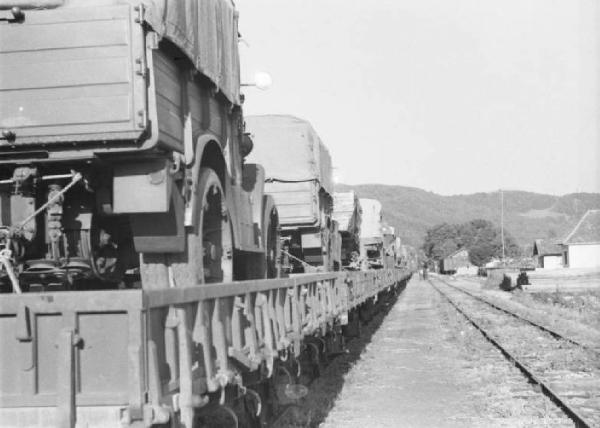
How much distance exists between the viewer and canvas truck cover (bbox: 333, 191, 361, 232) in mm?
21375

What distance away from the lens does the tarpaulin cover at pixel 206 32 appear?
→ 19.9ft

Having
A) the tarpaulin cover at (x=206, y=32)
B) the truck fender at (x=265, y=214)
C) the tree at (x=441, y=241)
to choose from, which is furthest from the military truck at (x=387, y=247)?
the tree at (x=441, y=241)

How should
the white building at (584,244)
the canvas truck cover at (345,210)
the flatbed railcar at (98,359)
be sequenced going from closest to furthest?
the flatbed railcar at (98,359)
the canvas truck cover at (345,210)
the white building at (584,244)

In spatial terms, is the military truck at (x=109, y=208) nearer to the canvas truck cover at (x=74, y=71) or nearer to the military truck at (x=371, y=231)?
the canvas truck cover at (x=74, y=71)

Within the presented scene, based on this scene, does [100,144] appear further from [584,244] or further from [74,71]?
[584,244]

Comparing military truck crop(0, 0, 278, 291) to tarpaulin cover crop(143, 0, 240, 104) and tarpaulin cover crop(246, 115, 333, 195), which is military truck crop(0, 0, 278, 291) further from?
tarpaulin cover crop(246, 115, 333, 195)

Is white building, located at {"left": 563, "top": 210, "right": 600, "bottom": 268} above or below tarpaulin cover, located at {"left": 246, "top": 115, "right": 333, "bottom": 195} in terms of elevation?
below

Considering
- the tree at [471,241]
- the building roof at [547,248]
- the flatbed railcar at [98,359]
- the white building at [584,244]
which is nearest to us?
the flatbed railcar at [98,359]

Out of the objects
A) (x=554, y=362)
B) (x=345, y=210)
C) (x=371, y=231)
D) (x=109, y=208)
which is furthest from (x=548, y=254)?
(x=109, y=208)

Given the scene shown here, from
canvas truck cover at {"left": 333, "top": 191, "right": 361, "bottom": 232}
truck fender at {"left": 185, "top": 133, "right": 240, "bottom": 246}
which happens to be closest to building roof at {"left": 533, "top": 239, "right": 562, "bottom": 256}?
canvas truck cover at {"left": 333, "top": 191, "right": 361, "bottom": 232}

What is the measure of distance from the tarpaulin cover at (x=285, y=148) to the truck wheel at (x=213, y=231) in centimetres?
704

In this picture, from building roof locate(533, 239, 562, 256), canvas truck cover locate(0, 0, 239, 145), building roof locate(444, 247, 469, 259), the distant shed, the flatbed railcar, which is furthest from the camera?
building roof locate(444, 247, 469, 259)

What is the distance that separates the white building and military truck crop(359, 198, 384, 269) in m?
50.2

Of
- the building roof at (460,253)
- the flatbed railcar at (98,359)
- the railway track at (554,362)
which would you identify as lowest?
the railway track at (554,362)
